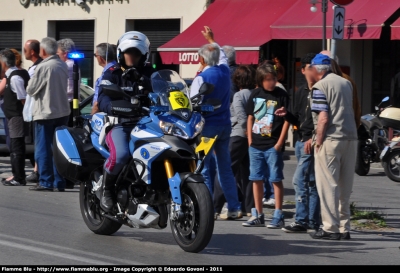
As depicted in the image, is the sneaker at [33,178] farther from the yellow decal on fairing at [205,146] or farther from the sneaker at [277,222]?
the yellow decal on fairing at [205,146]

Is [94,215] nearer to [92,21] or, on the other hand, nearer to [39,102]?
[39,102]

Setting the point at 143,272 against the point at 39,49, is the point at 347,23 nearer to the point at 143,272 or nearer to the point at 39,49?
the point at 39,49

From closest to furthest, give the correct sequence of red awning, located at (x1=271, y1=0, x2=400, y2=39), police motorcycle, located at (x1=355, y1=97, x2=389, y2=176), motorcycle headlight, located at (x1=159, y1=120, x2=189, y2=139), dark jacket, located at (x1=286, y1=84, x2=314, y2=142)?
motorcycle headlight, located at (x1=159, y1=120, x2=189, y2=139), dark jacket, located at (x1=286, y1=84, x2=314, y2=142), police motorcycle, located at (x1=355, y1=97, x2=389, y2=176), red awning, located at (x1=271, y1=0, x2=400, y2=39)

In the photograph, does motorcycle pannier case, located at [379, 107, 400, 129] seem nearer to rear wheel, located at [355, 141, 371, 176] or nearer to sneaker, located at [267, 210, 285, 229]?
rear wheel, located at [355, 141, 371, 176]

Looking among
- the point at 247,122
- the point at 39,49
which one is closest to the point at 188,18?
the point at 39,49

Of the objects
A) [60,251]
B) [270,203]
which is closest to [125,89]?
[60,251]

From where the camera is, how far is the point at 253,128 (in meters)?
9.62

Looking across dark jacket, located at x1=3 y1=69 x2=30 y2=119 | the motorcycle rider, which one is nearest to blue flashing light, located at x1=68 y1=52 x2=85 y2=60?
dark jacket, located at x1=3 y1=69 x2=30 y2=119

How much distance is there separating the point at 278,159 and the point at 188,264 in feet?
8.29

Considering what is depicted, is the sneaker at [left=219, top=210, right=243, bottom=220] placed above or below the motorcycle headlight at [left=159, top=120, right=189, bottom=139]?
below

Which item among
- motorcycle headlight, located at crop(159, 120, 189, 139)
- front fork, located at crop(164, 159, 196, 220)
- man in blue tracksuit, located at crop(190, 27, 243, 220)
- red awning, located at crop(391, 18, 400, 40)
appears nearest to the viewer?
front fork, located at crop(164, 159, 196, 220)

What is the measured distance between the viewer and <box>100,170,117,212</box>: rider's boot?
8.15m

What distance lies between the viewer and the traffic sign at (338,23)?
34.5ft

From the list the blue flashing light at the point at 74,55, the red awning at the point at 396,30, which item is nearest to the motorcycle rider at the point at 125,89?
the blue flashing light at the point at 74,55
